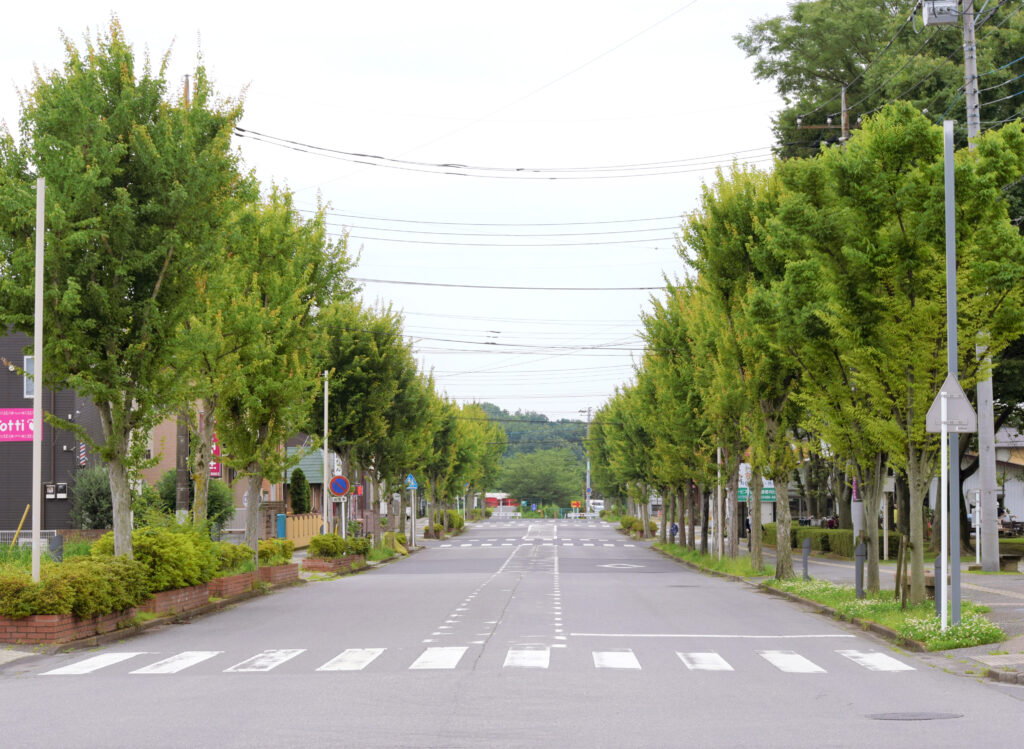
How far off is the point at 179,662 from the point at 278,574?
1684cm

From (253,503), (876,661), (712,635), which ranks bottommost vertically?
(712,635)

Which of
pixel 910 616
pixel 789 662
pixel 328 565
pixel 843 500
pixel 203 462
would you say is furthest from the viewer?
pixel 843 500

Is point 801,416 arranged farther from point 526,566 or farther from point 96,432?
point 96,432

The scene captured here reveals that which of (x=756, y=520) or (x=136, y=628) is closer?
(x=136, y=628)

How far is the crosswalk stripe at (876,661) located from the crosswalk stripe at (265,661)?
23.5ft

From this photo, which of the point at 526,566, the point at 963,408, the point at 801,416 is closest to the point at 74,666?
the point at 963,408

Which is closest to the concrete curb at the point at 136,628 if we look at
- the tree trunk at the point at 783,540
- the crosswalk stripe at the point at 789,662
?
the crosswalk stripe at the point at 789,662

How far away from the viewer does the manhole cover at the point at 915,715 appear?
11.2 metres

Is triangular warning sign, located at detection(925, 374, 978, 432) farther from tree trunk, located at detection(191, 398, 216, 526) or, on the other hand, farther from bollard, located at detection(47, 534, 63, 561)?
bollard, located at detection(47, 534, 63, 561)

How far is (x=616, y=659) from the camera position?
15594 millimetres

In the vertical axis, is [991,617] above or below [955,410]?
below

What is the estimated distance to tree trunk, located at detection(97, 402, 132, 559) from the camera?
67.6 feet

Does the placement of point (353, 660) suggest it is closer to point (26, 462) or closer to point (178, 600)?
point (178, 600)

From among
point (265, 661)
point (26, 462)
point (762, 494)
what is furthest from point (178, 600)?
point (762, 494)
